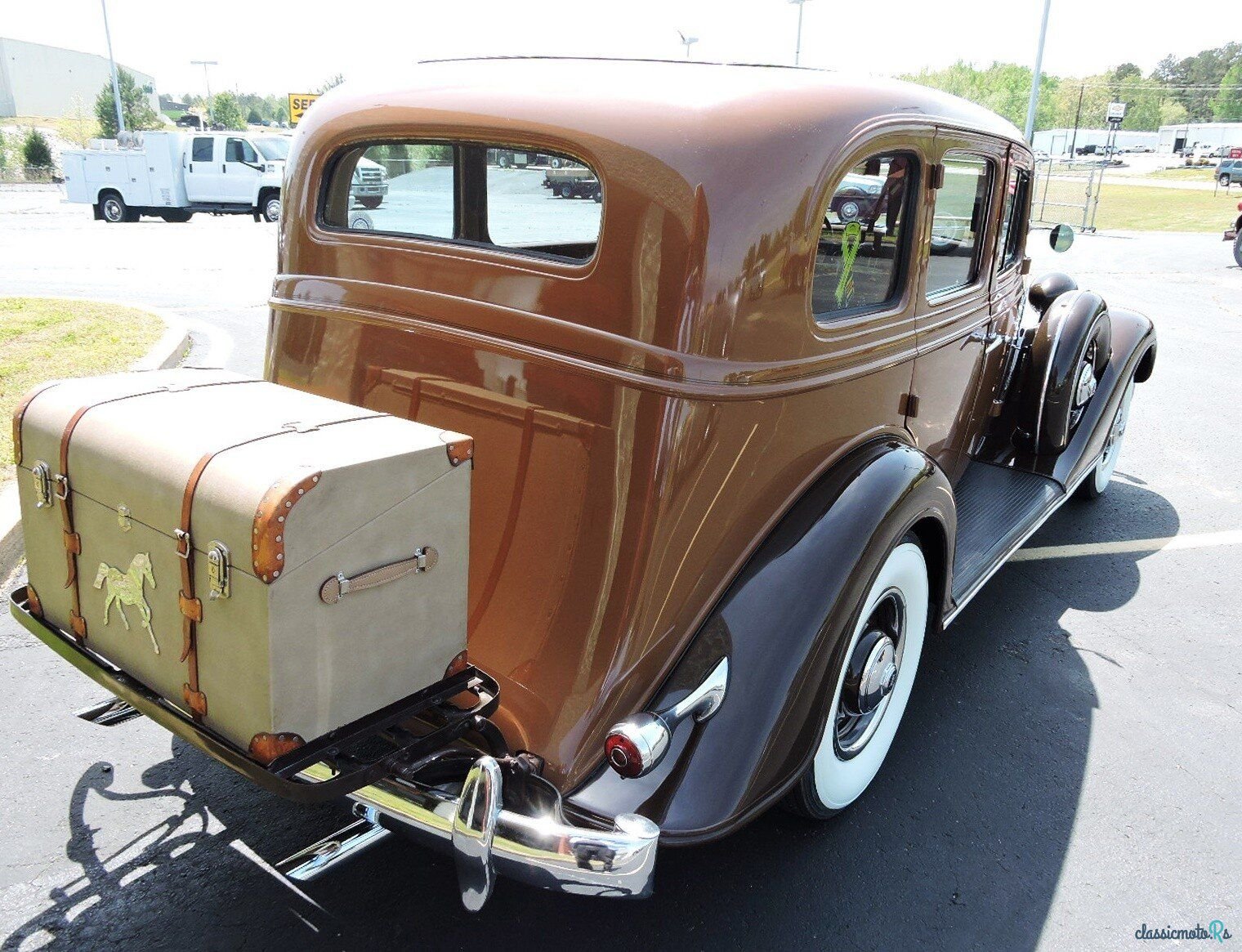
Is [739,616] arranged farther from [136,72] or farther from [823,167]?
[136,72]

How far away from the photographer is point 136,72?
105 meters

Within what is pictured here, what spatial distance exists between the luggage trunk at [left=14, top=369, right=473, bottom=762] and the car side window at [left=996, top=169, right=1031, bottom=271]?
292 centimetres

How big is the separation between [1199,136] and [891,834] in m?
92.4

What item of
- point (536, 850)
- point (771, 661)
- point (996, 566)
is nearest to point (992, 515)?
point (996, 566)

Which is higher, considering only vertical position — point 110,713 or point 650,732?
point 650,732

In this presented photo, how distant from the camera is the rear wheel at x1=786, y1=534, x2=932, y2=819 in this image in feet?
8.07

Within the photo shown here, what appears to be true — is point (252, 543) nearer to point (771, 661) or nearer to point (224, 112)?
point (771, 661)

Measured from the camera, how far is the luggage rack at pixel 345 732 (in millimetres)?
1791

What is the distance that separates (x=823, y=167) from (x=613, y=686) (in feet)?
4.36

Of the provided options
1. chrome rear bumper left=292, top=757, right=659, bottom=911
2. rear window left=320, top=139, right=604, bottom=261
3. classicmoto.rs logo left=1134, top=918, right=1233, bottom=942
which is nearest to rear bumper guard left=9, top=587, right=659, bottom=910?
chrome rear bumper left=292, top=757, right=659, bottom=911

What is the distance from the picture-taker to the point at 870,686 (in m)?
2.59

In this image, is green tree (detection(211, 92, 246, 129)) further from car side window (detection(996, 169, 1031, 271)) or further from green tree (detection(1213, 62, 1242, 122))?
green tree (detection(1213, 62, 1242, 122))

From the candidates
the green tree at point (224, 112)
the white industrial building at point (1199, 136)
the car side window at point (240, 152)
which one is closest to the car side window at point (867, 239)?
the car side window at point (240, 152)

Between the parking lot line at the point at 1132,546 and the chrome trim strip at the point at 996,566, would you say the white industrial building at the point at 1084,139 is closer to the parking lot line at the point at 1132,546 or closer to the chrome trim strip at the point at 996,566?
the parking lot line at the point at 1132,546
